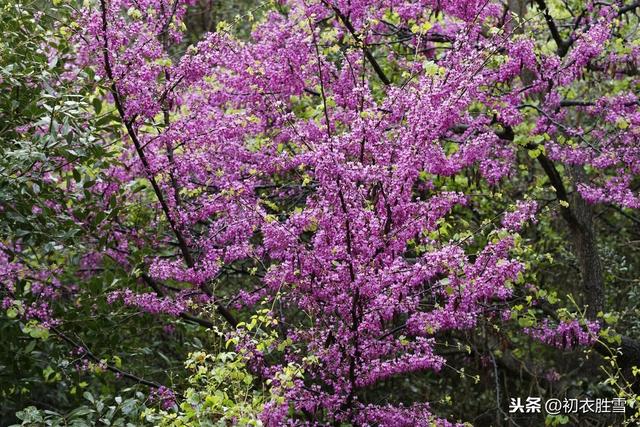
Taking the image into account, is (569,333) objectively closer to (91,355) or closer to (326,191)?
(326,191)

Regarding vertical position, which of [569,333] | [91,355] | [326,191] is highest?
[326,191]

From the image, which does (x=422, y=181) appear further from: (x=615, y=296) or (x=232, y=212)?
(x=615, y=296)

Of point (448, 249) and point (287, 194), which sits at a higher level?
point (287, 194)

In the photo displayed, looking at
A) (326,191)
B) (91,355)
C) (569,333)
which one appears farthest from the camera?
(569,333)

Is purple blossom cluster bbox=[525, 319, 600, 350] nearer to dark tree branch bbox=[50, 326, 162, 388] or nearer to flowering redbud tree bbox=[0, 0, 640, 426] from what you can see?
flowering redbud tree bbox=[0, 0, 640, 426]

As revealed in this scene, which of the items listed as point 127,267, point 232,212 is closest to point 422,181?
point 232,212

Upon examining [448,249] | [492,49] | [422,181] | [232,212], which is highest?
[422,181]

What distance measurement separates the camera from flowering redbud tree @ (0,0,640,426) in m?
4.85

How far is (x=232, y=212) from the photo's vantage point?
5.87 m

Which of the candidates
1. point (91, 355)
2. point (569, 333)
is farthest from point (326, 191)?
point (569, 333)

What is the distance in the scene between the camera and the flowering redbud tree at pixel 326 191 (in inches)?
191

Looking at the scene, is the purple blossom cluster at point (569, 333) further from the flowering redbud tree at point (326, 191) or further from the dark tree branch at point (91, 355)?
the dark tree branch at point (91, 355)

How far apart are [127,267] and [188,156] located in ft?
5.10

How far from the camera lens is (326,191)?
4734mm
